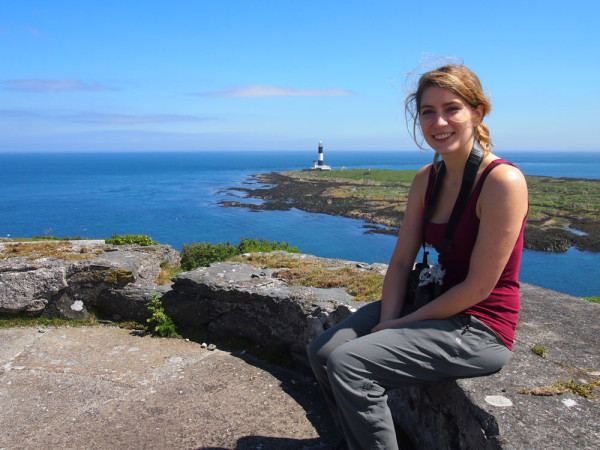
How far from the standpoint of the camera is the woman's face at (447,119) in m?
2.90

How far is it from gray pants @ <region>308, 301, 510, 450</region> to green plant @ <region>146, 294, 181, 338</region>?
4.62 meters

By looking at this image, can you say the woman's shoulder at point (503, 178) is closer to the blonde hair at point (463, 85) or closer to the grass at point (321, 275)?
the blonde hair at point (463, 85)

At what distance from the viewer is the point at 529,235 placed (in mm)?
34531

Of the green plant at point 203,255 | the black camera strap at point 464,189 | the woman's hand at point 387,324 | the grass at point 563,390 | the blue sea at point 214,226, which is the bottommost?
the blue sea at point 214,226

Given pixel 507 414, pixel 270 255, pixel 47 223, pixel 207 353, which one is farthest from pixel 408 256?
pixel 47 223

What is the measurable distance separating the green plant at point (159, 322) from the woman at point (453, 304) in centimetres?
432

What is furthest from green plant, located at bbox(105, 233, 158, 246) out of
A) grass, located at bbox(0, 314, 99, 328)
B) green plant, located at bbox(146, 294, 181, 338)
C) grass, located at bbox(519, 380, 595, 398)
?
grass, located at bbox(519, 380, 595, 398)

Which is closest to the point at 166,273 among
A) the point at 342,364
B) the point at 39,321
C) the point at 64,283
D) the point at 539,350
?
the point at 64,283

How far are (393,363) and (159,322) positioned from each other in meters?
5.08

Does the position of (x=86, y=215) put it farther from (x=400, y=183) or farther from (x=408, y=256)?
(x=408, y=256)

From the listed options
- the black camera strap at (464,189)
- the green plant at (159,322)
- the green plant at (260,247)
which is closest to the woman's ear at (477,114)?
Answer: the black camera strap at (464,189)

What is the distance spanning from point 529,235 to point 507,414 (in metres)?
35.7

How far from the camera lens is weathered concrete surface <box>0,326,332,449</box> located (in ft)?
14.1

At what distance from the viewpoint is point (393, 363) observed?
8.97 feet
